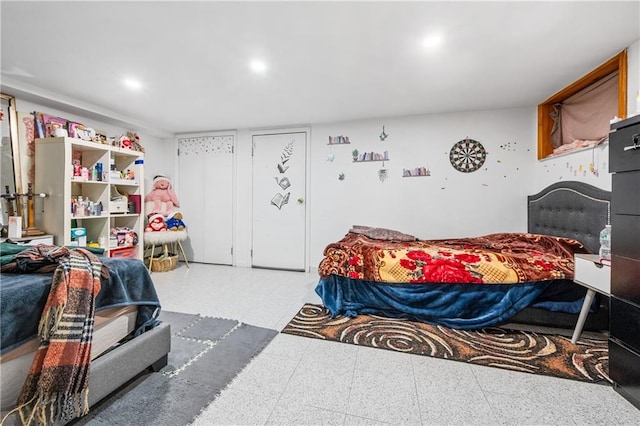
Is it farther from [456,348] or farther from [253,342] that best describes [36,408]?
[456,348]

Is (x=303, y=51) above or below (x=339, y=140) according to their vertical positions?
above

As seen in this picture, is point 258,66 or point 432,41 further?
point 258,66

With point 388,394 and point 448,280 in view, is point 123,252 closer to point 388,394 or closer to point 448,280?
point 388,394

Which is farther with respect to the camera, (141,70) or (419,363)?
(141,70)

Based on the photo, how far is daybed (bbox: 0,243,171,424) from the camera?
3.45ft

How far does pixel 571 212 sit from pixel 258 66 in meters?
3.32

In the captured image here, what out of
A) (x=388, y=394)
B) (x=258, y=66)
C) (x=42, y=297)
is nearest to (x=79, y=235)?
(x=42, y=297)

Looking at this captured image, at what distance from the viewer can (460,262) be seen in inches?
92.2

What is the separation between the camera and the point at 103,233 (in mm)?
3395

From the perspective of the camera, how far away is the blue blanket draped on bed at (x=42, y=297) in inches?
40.9

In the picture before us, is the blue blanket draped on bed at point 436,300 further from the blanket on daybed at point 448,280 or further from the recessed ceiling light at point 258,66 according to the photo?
the recessed ceiling light at point 258,66

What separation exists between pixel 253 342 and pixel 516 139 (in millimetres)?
3838

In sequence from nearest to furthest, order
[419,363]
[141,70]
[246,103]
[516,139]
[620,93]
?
1. [419,363]
2. [620,93]
3. [141,70]
4. [246,103]
5. [516,139]

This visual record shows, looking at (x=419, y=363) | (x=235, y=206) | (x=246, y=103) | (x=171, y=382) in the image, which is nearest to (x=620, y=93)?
→ (x=419, y=363)
